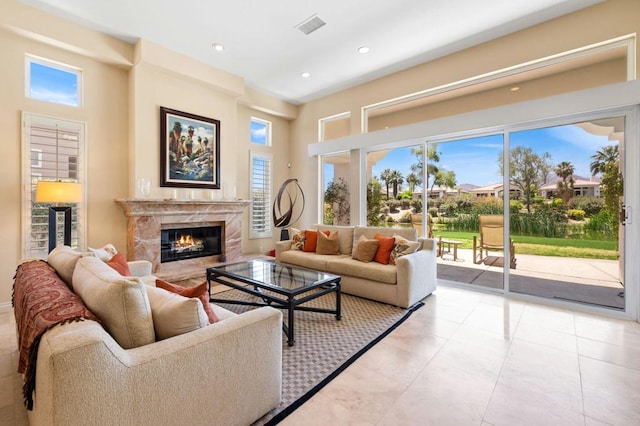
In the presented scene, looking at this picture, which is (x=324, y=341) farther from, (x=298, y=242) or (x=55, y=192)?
(x=55, y=192)

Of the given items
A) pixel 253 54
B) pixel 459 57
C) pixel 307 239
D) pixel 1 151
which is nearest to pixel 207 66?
pixel 253 54

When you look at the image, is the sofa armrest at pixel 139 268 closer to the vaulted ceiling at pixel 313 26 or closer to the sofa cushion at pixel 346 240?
the sofa cushion at pixel 346 240

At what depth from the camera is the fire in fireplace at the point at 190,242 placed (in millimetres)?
5137

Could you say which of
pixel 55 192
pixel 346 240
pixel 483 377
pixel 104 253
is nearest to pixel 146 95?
pixel 55 192

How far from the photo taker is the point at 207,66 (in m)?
5.25

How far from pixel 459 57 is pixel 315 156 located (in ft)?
11.2

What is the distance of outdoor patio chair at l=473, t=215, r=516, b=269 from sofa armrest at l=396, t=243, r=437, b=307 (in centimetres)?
94

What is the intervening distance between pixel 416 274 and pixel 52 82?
5.59 m

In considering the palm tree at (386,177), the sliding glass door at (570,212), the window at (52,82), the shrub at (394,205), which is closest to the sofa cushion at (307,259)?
the shrub at (394,205)

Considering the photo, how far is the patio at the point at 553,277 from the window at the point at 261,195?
4053 mm

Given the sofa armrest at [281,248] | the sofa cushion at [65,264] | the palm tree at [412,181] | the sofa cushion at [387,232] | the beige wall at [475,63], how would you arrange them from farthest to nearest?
the palm tree at [412,181] < the sofa armrest at [281,248] < the sofa cushion at [387,232] < the beige wall at [475,63] < the sofa cushion at [65,264]

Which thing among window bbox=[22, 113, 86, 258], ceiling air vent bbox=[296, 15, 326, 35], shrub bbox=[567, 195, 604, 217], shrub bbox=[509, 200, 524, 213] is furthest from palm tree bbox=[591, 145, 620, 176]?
window bbox=[22, 113, 86, 258]

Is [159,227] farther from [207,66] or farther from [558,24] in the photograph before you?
[558,24]

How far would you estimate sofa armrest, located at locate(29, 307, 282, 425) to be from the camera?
109 centimetres
